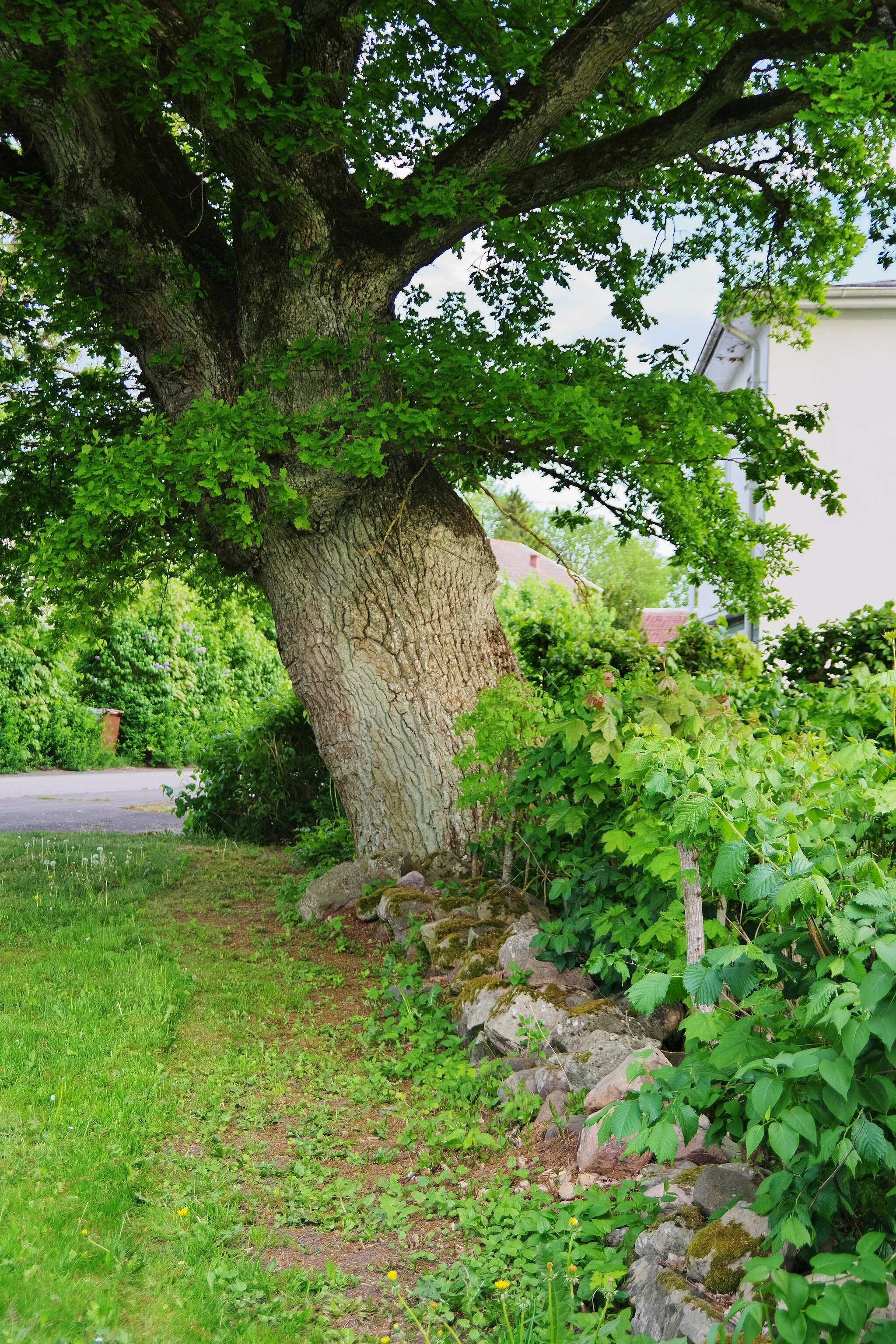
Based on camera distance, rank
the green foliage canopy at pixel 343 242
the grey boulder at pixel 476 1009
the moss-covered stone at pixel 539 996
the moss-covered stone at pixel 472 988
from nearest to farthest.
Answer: the moss-covered stone at pixel 539 996, the grey boulder at pixel 476 1009, the moss-covered stone at pixel 472 988, the green foliage canopy at pixel 343 242

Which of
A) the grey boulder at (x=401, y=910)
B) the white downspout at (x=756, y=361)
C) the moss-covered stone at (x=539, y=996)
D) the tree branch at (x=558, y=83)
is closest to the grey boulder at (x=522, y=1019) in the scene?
the moss-covered stone at (x=539, y=996)

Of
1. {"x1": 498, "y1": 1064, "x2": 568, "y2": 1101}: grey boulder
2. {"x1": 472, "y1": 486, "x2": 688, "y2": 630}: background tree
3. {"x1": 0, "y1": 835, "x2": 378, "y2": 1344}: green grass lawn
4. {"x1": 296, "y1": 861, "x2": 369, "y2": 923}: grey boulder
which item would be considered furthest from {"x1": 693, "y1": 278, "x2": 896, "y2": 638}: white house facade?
{"x1": 472, "y1": 486, "x2": 688, "y2": 630}: background tree

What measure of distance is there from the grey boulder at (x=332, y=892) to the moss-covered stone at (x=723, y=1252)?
428 centimetres

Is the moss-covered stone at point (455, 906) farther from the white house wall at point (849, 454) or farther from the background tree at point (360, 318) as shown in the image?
the white house wall at point (849, 454)

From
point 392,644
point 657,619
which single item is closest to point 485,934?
point 392,644

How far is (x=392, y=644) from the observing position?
6738 millimetres

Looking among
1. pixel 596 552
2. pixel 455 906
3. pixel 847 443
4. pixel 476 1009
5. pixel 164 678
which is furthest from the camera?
pixel 596 552

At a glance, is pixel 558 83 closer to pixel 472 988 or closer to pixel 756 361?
pixel 472 988

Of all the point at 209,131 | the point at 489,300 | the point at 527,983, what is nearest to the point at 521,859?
the point at 527,983

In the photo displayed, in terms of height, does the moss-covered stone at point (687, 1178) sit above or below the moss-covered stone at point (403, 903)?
below

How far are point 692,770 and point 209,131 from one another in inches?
191

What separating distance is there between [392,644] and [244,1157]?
374 centimetres

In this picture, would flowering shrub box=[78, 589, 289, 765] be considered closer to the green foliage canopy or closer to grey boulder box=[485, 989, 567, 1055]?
the green foliage canopy

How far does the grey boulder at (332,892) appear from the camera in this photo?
662cm
